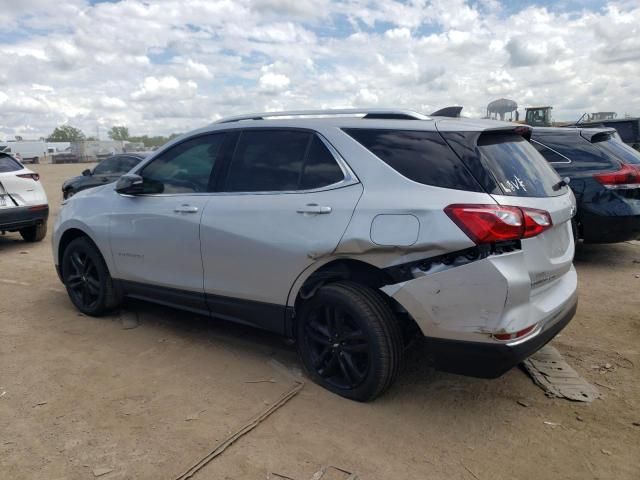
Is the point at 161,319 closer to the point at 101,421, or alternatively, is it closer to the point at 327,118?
the point at 101,421

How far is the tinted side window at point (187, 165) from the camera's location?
13.1ft

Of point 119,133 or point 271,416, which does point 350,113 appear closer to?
point 271,416

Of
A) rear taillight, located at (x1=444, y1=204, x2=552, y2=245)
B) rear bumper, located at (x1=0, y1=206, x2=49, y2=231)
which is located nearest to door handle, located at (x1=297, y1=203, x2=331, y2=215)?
rear taillight, located at (x1=444, y1=204, x2=552, y2=245)

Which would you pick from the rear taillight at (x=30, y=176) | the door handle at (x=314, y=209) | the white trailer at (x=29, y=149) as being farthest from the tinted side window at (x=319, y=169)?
the white trailer at (x=29, y=149)

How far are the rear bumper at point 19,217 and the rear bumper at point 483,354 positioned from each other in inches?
291

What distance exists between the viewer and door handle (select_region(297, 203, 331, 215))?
10.6 feet

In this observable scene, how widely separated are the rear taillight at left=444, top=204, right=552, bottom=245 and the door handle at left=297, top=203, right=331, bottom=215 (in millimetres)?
765

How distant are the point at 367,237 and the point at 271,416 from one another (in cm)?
124

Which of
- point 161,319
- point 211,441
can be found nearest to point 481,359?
point 211,441

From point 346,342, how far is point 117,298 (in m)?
2.57

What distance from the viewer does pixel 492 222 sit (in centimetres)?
272

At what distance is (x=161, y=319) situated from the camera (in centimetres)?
491

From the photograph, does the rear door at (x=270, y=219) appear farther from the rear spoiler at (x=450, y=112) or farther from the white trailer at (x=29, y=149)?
the white trailer at (x=29, y=149)

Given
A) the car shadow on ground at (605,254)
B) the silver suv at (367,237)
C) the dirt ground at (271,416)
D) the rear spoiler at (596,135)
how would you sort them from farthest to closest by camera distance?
the car shadow on ground at (605,254) → the rear spoiler at (596,135) → the silver suv at (367,237) → the dirt ground at (271,416)
